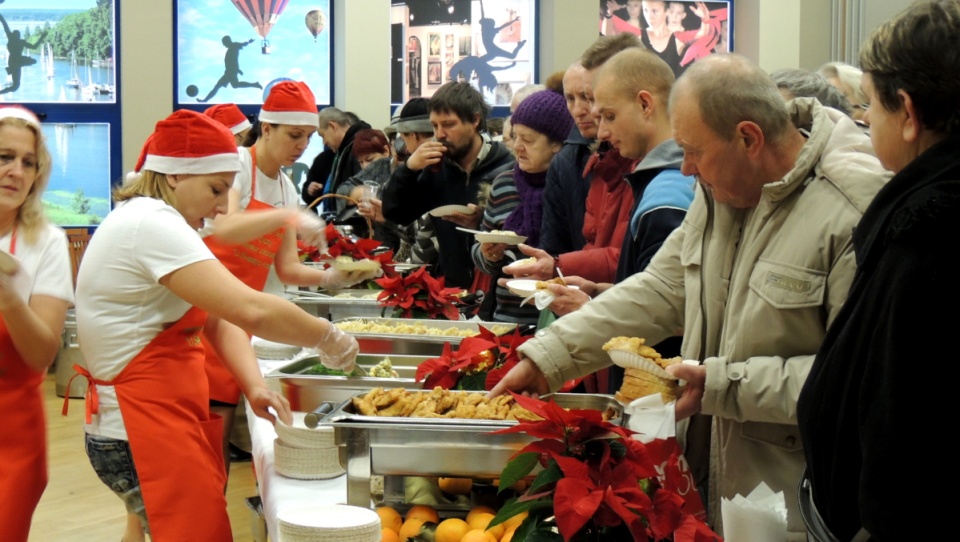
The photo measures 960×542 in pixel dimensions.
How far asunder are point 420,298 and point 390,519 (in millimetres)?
1899

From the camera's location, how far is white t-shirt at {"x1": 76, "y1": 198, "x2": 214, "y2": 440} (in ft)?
6.84

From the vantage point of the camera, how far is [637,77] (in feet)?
7.97

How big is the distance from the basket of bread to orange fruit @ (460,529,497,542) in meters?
0.34

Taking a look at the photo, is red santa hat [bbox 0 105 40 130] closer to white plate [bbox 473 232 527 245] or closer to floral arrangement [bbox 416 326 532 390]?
floral arrangement [bbox 416 326 532 390]

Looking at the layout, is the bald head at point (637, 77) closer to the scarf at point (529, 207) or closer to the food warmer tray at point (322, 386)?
the food warmer tray at point (322, 386)

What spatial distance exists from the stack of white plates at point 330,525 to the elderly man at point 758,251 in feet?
1.59

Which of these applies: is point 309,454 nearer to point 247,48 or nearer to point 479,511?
point 479,511

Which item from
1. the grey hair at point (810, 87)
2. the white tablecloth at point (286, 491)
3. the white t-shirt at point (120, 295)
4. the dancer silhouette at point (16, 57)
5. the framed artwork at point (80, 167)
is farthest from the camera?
the framed artwork at point (80, 167)

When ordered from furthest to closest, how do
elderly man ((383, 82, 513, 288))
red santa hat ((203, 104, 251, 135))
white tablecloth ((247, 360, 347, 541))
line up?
red santa hat ((203, 104, 251, 135)) → elderly man ((383, 82, 513, 288)) → white tablecloth ((247, 360, 347, 541))


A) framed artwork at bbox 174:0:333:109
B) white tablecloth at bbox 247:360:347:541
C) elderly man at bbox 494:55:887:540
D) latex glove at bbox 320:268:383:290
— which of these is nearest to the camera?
elderly man at bbox 494:55:887:540

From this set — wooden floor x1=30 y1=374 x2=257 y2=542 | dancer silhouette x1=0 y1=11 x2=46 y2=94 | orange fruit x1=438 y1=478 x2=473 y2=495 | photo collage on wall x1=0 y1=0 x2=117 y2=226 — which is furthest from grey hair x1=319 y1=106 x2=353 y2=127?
orange fruit x1=438 y1=478 x2=473 y2=495

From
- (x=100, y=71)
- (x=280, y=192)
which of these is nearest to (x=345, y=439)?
(x=280, y=192)

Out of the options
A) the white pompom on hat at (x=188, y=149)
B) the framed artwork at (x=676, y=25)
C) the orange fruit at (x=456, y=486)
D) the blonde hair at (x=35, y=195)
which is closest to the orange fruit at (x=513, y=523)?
the orange fruit at (x=456, y=486)

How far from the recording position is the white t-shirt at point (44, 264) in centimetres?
224
